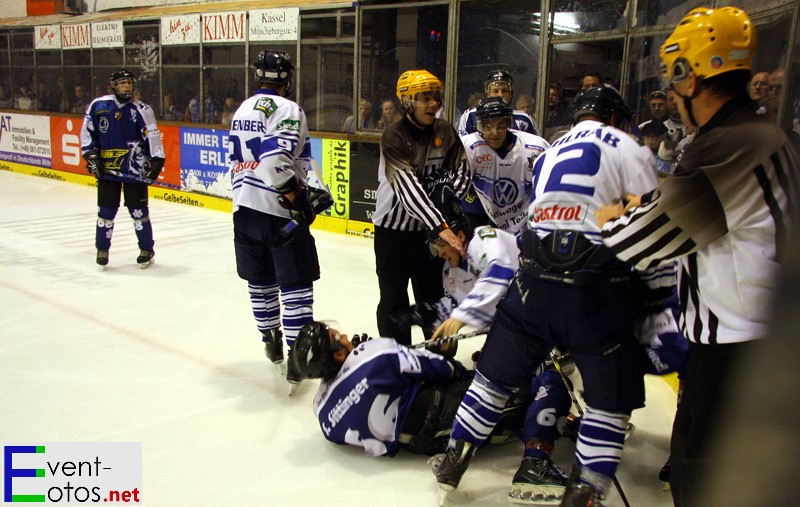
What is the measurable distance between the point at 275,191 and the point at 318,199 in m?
0.20

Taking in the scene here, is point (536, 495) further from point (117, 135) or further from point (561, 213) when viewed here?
point (117, 135)

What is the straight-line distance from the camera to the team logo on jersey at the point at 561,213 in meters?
1.70

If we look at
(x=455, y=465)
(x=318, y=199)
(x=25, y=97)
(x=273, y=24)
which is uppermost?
(x=273, y=24)

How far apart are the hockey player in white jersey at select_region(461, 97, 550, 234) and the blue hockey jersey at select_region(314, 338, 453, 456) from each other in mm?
1050

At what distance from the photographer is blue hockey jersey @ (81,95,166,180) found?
5.17 m

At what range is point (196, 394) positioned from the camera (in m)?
2.91

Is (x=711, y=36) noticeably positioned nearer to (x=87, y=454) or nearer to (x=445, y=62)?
(x=87, y=454)

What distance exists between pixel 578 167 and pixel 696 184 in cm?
44

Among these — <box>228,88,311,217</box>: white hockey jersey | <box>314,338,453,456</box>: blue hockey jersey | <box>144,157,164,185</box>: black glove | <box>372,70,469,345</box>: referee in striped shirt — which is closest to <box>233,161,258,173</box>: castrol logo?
<box>228,88,311,217</box>: white hockey jersey

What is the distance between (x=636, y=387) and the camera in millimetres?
1757

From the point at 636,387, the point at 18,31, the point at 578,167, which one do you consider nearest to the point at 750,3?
the point at 578,167

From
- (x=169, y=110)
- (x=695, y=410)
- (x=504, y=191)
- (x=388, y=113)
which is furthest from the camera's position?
(x=169, y=110)

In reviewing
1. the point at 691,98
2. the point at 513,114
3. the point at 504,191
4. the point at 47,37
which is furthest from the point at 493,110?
the point at 47,37

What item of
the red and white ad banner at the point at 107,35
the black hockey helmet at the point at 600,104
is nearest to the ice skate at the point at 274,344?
the black hockey helmet at the point at 600,104
